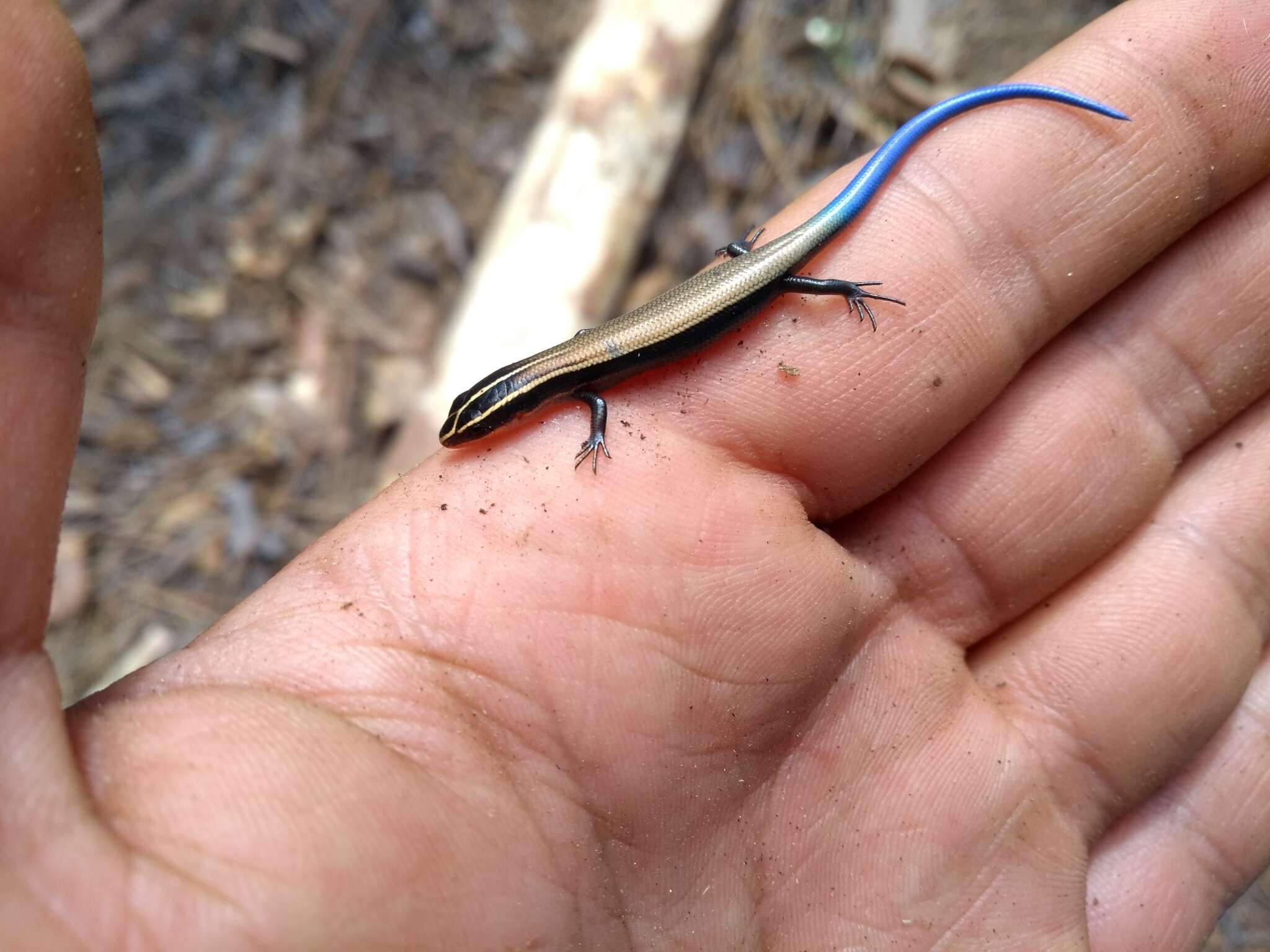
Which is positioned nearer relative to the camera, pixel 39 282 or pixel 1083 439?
pixel 39 282

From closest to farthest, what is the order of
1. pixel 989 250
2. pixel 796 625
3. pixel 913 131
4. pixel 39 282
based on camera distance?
pixel 39 282 → pixel 796 625 → pixel 989 250 → pixel 913 131

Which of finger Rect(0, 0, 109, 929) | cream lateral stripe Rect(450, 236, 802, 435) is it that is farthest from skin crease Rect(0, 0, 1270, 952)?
cream lateral stripe Rect(450, 236, 802, 435)

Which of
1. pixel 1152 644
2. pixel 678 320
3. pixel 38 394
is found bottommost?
pixel 1152 644

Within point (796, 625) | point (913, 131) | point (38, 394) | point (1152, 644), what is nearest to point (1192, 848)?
point (1152, 644)

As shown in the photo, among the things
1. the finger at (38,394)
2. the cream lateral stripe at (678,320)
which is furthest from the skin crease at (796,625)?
the cream lateral stripe at (678,320)

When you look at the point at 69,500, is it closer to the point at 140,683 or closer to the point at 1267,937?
the point at 140,683

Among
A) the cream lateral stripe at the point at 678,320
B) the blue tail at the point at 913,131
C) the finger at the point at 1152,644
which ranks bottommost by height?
the finger at the point at 1152,644

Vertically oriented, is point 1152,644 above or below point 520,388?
below

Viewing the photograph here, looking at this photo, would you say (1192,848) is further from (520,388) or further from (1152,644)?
(520,388)

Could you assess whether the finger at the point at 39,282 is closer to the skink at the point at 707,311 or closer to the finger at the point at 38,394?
the finger at the point at 38,394
